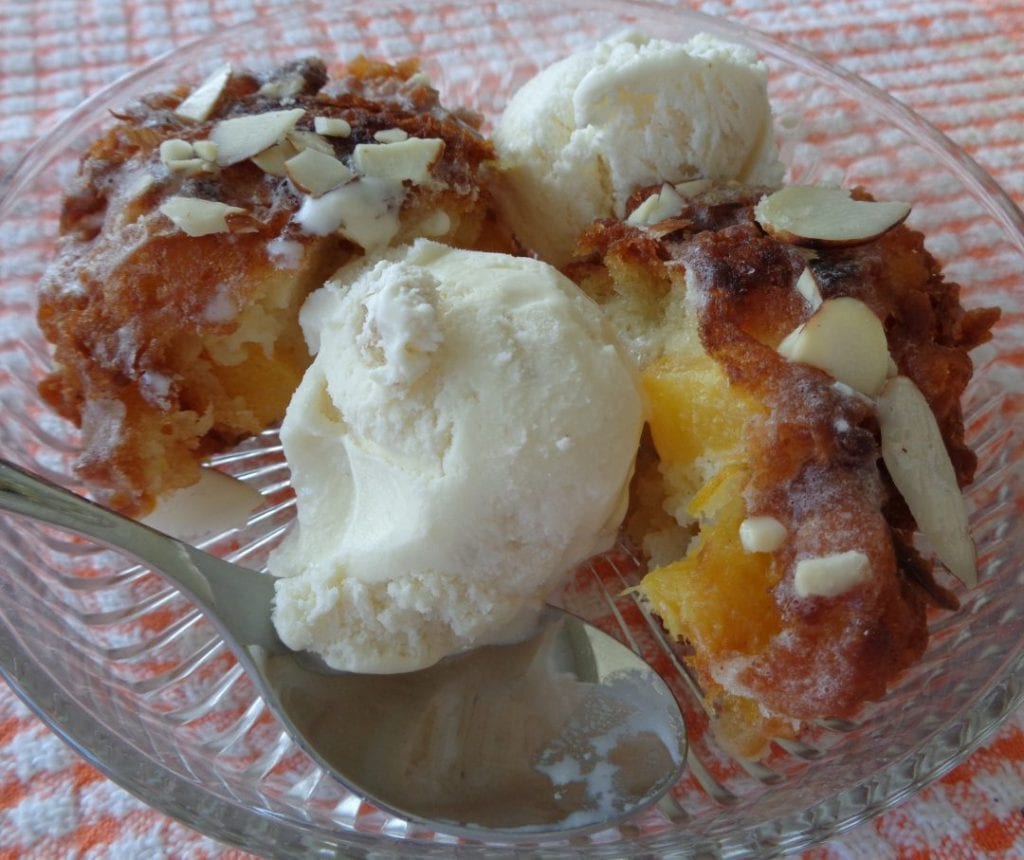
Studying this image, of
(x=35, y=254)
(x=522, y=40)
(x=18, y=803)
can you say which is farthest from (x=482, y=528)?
(x=522, y=40)

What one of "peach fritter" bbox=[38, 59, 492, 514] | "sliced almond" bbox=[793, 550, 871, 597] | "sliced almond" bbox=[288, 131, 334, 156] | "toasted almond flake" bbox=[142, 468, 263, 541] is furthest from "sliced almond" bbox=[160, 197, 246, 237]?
"sliced almond" bbox=[793, 550, 871, 597]

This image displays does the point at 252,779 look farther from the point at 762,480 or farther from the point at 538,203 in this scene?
the point at 538,203

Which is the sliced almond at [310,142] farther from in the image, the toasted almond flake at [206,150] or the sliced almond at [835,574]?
the sliced almond at [835,574]

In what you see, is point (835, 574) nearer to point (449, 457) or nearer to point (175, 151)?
point (449, 457)

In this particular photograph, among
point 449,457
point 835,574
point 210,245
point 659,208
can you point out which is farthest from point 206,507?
point 835,574

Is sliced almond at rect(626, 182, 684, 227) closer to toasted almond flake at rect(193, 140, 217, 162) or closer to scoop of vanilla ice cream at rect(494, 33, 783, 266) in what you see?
scoop of vanilla ice cream at rect(494, 33, 783, 266)

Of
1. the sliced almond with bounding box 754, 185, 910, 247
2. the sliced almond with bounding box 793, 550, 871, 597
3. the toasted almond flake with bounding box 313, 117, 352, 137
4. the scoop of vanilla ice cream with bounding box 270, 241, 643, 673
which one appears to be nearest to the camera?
the sliced almond with bounding box 793, 550, 871, 597

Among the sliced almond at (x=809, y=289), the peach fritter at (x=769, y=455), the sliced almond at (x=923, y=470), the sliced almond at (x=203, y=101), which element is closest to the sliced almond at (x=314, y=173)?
the sliced almond at (x=203, y=101)
